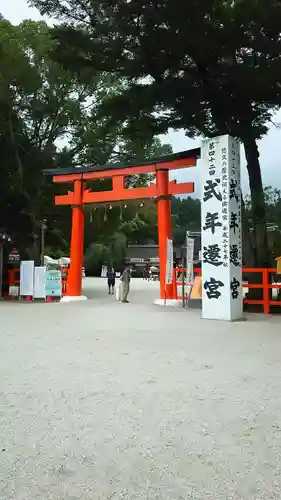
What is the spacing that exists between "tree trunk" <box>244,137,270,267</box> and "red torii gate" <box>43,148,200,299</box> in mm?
1751

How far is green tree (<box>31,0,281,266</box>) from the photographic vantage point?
12016 mm

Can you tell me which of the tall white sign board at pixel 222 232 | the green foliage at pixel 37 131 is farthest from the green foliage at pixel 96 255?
the tall white sign board at pixel 222 232

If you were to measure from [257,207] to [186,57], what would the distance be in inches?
195

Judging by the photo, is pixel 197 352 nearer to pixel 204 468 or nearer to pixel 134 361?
pixel 134 361

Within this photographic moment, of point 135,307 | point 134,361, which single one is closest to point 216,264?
point 135,307

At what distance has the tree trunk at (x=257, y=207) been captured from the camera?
14.6m

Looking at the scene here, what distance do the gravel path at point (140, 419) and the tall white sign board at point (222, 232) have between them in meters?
2.93

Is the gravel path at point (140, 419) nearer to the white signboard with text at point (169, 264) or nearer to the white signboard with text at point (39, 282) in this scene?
the white signboard with text at point (169, 264)

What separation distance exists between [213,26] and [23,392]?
36.5 feet

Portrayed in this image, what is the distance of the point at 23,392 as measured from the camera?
4.89 m

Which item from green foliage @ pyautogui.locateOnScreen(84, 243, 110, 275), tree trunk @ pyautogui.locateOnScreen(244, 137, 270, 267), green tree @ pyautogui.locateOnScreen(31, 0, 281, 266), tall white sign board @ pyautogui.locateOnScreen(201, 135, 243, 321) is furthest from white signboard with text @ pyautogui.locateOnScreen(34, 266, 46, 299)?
green foliage @ pyautogui.locateOnScreen(84, 243, 110, 275)

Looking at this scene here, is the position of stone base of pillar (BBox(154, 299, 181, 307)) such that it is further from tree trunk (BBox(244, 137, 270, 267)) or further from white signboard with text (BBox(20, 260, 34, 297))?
white signboard with text (BBox(20, 260, 34, 297))

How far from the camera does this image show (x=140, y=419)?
4012 mm

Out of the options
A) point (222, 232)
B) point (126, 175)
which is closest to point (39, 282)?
point (126, 175)
